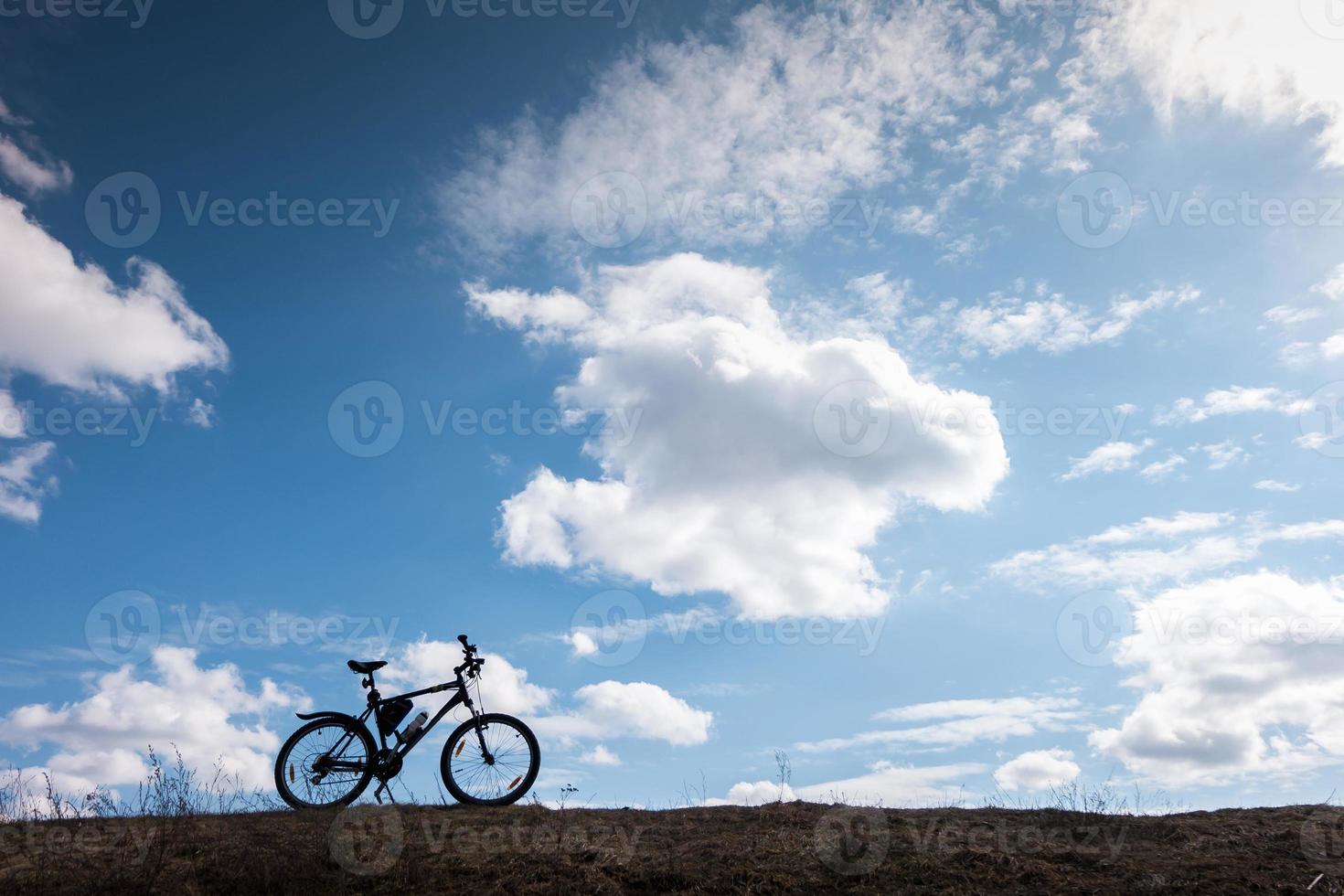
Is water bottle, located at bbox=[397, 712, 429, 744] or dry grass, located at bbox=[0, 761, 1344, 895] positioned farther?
water bottle, located at bbox=[397, 712, 429, 744]

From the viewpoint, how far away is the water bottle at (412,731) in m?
11.7

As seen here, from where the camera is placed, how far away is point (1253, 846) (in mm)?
9555

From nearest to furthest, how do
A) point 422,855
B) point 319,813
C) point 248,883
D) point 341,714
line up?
point 248,883 → point 422,855 → point 319,813 → point 341,714

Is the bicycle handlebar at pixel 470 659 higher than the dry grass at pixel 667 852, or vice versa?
the bicycle handlebar at pixel 470 659

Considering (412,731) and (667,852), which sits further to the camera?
(412,731)

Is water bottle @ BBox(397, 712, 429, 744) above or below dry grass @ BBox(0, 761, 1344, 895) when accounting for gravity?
above

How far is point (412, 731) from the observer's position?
38.4 ft

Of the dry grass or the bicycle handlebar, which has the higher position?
the bicycle handlebar

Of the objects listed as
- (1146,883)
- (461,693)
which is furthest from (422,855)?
(1146,883)

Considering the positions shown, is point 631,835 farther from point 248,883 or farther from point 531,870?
point 248,883

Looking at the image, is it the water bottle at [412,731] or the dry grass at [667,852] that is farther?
the water bottle at [412,731]

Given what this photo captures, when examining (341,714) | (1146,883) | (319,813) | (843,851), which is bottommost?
(1146,883)

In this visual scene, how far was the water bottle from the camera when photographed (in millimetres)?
11656

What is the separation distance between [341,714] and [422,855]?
11.6 feet
